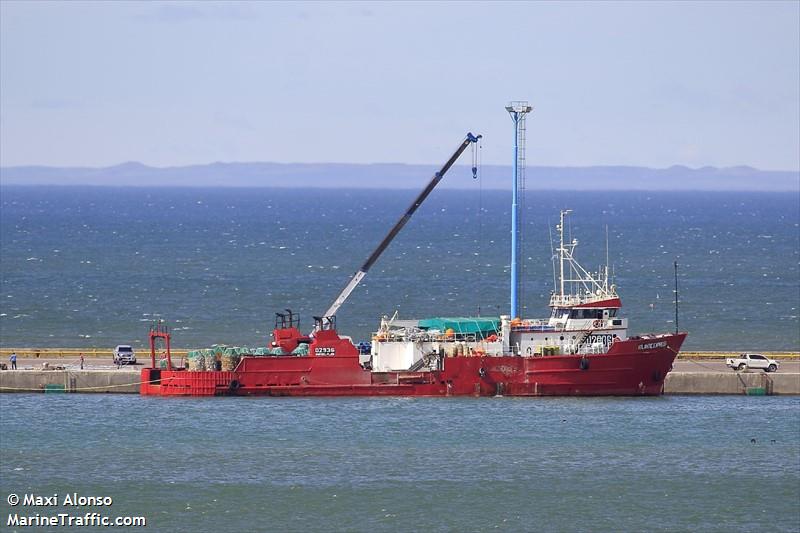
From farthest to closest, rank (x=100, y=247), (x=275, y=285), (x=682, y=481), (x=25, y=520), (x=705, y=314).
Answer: (x=100, y=247) → (x=275, y=285) → (x=705, y=314) → (x=682, y=481) → (x=25, y=520)

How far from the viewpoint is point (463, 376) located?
6950 centimetres

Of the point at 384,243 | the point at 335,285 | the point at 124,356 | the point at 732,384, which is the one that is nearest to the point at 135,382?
the point at 124,356

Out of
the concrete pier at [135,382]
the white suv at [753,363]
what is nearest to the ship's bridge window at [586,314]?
the concrete pier at [135,382]

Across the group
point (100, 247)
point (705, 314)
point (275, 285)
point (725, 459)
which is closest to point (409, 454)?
point (725, 459)

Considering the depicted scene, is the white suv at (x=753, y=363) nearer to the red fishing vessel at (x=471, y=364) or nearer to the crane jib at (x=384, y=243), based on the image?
the red fishing vessel at (x=471, y=364)

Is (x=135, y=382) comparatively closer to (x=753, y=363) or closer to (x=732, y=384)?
(x=732, y=384)

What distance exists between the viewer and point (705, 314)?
355 ft

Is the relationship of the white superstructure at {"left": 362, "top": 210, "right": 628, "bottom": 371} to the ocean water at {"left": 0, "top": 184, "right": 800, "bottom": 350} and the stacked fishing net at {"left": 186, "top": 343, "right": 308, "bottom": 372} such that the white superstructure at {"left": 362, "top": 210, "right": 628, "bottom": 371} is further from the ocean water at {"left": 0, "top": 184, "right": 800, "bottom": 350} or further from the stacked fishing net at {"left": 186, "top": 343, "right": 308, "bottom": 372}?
the ocean water at {"left": 0, "top": 184, "right": 800, "bottom": 350}

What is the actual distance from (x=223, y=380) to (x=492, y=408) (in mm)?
12457

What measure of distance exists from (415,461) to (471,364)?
11858 mm

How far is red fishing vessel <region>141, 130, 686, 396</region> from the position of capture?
69.2 m

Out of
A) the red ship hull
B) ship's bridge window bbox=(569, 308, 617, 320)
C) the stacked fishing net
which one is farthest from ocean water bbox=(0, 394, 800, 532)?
ship's bridge window bbox=(569, 308, 617, 320)

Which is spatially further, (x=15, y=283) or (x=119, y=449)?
(x=15, y=283)

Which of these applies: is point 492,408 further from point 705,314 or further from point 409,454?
point 705,314
